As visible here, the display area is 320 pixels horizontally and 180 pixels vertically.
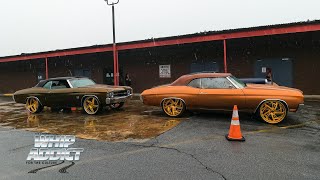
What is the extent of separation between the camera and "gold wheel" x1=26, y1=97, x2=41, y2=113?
11.8 m

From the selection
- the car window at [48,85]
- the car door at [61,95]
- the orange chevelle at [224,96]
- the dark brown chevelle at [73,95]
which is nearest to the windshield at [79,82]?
the dark brown chevelle at [73,95]

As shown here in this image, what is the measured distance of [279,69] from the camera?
1747 cm

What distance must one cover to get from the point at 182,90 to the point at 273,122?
2.91m

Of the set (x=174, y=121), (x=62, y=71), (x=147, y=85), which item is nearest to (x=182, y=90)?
(x=174, y=121)

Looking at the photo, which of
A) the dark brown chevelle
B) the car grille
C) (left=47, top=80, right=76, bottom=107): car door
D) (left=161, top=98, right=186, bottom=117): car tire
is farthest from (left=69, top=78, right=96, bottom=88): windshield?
(left=161, top=98, right=186, bottom=117): car tire

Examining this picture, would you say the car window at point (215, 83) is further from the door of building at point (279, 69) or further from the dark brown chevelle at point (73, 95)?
the door of building at point (279, 69)

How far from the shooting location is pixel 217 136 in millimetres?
6852

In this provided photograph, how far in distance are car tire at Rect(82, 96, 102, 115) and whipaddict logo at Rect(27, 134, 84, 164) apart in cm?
339

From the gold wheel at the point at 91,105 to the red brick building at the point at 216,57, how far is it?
8771 mm

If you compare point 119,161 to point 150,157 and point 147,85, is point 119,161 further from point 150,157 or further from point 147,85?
point 147,85

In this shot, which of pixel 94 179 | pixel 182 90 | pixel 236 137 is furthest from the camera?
pixel 182 90

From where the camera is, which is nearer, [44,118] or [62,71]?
[44,118]

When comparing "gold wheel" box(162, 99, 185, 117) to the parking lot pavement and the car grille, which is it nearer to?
the parking lot pavement

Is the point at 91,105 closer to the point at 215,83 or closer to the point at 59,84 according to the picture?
the point at 59,84
